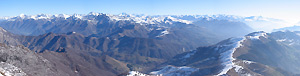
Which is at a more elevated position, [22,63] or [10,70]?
[10,70]

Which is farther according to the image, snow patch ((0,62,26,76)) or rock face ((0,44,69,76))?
rock face ((0,44,69,76))

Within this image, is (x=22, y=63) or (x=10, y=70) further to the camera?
(x=22, y=63)

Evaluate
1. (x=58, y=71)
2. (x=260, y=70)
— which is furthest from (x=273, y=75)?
(x=58, y=71)

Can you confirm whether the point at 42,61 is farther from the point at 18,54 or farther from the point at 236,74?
the point at 236,74

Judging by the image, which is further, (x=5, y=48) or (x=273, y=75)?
(x=273, y=75)

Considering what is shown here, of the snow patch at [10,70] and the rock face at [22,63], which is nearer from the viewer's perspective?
the snow patch at [10,70]

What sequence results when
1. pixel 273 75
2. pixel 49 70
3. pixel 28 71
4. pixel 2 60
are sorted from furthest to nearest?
pixel 273 75
pixel 49 70
pixel 28 71
pixel 2 60

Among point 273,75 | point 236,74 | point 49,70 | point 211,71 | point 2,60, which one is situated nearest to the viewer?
point 2,60

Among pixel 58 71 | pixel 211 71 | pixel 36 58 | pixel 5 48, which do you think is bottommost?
pixel 211 71
